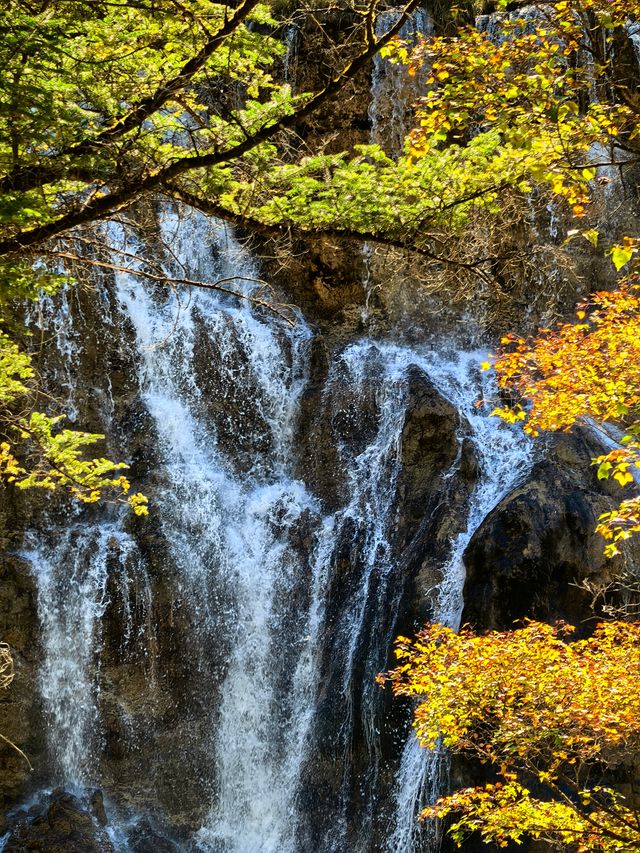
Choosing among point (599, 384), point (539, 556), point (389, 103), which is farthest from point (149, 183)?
point (389, 103)

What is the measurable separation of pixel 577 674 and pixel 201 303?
1071 centimetres

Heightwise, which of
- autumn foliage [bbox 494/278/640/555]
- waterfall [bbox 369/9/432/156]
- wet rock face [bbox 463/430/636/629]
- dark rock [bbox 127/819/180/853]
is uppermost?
waterfall [bbox 369/9/432/156]

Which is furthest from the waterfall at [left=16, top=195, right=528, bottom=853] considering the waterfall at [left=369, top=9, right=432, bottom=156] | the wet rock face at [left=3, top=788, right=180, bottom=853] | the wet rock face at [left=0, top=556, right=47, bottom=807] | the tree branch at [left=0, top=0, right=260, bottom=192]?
the tree branch at [left=0, top=0, right=260, bottom=192]

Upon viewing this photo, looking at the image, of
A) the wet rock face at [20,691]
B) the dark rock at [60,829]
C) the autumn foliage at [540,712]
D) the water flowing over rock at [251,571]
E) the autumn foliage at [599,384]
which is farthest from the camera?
the wet rock face at [20,691]

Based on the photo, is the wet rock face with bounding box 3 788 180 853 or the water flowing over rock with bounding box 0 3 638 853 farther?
the water flowing over rock with bounding box 0 3 638 853

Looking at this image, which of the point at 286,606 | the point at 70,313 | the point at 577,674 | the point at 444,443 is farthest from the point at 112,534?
the point at 577,674

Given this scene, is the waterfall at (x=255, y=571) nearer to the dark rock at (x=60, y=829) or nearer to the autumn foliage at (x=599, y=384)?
the dark rock at (x=60, y=829)

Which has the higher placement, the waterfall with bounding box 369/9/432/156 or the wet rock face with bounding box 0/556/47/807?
the waterfall with bounding box 369/9/432/156

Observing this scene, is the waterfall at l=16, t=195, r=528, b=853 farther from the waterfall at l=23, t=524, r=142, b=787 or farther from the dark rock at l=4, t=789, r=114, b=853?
the dark rock at l=4, t=789, r=114, b=853

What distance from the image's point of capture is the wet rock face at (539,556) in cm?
1077

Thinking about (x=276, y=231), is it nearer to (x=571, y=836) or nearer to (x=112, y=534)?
(x=571, y=836)

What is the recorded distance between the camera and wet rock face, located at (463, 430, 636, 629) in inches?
424

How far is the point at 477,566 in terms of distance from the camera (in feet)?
37.3

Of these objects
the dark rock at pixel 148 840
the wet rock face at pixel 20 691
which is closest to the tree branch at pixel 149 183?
the wet rock face at pixel 20 691
